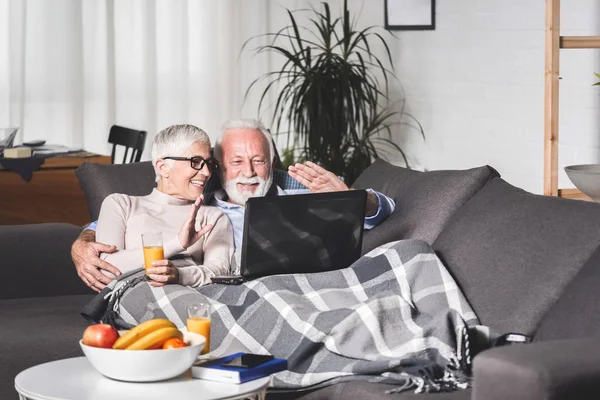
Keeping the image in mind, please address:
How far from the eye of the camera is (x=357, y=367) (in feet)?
7.69

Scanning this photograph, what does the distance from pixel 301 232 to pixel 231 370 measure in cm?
70

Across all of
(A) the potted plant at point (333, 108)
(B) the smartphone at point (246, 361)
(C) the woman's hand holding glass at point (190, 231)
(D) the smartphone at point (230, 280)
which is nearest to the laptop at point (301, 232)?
(D) the smartphone at point (230, 280)

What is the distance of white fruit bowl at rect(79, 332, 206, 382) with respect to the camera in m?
2.01

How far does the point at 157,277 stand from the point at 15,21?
3.36 metres

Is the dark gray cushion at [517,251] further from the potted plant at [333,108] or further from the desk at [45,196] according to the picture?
the potted plant at [333,108]

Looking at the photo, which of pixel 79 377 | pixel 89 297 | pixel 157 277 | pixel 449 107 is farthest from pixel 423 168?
pixel 79 377

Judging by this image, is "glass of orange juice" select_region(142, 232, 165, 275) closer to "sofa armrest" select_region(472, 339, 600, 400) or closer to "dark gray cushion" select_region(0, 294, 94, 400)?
"dark gray cushion" select_region(0, 294, 94, 400)

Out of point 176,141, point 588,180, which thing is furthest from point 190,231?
point 588,180

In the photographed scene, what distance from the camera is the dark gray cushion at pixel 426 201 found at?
115 inches

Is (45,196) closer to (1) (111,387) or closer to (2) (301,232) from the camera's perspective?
(2) (301,232)

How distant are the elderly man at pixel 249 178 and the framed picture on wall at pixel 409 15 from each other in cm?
243

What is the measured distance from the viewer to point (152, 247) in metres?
2.63

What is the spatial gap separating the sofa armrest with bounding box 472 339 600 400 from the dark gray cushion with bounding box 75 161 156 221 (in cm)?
163

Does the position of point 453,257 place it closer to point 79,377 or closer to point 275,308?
point 275,308
